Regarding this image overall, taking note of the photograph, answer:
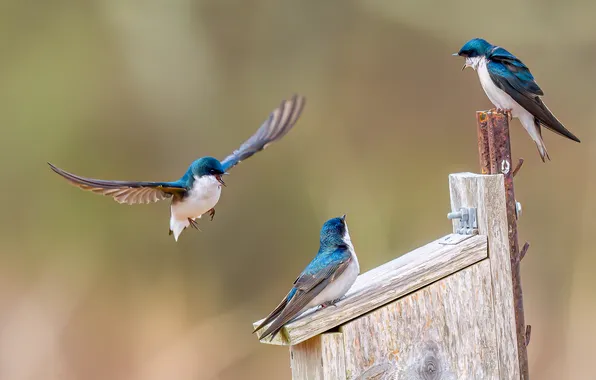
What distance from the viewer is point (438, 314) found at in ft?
7.33

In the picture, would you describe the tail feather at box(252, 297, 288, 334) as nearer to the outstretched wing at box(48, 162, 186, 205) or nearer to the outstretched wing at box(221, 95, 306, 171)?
the outstretched wing at box(48, 162, 186, 205)

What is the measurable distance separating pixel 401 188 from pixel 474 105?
1.75ft

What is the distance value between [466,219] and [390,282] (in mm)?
269

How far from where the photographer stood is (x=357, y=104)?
16.0 ft

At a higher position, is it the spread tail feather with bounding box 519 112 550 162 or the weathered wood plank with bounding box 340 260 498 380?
the spread tail feather with bounding box 519 112 550 162

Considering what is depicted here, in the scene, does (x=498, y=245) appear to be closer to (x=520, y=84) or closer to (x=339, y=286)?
(x=339, y=286)

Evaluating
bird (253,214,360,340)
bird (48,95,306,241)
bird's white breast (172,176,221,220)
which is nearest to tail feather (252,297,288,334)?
bird (253,214,360,340)

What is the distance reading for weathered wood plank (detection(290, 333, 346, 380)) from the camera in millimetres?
2078

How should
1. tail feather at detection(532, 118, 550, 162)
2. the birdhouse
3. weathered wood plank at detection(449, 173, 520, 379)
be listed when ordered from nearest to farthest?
the birdhouse, weathered wood plank at detection(449, 173, 520, 379), tail feather at detection(532, 118, 550, 162)

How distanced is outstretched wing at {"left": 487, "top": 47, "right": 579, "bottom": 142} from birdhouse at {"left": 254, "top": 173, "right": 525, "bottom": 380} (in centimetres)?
55

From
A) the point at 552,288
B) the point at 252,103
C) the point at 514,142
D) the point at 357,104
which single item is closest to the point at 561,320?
the point at 552,288

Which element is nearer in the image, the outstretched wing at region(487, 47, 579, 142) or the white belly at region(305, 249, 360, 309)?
the white belly at region(305, 249, 360, 309)

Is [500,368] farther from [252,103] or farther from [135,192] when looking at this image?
[252,103]

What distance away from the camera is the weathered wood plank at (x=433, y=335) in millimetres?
2143
